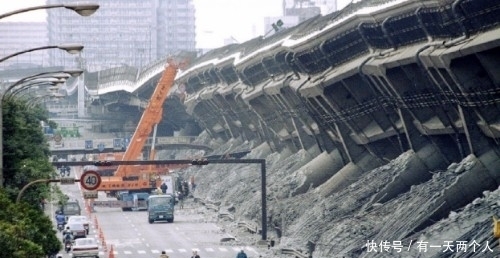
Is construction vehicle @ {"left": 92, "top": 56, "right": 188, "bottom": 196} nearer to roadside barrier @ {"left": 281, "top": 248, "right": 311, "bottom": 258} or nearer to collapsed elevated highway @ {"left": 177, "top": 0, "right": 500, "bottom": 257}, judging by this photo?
collapsed elevated highway @ {"left": 177, "top": 0, "right": 500, "bottom": 257}

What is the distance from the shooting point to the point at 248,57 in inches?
4973

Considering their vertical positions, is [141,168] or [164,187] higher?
[141,168]

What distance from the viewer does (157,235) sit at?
92.4 metres

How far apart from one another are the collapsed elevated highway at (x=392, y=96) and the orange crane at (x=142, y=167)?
10.9 metres

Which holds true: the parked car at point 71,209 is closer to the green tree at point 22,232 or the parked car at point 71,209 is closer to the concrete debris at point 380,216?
the concrete debris at point 380,216

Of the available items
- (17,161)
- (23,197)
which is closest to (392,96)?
(17,161)

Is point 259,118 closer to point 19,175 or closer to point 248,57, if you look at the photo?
point 248,57

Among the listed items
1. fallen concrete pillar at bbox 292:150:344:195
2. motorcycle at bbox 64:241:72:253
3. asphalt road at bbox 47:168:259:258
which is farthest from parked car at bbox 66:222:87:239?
fallen concrete pillar at bbox 292:150:344:195

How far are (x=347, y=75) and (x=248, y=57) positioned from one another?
4477cm

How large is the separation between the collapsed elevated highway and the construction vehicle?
1088 centimetres

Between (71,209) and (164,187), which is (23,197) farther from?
(164,187)

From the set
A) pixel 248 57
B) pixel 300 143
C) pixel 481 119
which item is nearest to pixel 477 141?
pixel 481 119

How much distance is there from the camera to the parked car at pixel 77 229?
286ft

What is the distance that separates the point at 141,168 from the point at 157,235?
36.8 metres
